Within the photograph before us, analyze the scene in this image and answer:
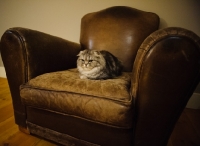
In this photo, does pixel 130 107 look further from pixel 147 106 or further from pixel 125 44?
pixel 125 44

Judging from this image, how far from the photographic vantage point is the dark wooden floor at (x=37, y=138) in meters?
0.76

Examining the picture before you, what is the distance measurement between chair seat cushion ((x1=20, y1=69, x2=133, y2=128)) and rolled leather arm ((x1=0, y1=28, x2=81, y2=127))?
3.8 inches

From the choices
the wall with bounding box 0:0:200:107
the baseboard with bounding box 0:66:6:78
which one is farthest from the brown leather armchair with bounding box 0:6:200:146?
the baseboard with bounding box 0:66:6:78

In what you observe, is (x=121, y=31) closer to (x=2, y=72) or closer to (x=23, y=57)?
(x=23, y=57)

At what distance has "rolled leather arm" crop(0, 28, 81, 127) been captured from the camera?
0.67 meters

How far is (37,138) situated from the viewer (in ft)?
2.60

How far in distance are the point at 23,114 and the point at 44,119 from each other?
0.17 meters

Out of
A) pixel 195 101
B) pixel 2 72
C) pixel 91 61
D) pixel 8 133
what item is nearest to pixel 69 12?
pixel 91 61

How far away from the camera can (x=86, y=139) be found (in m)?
0.64

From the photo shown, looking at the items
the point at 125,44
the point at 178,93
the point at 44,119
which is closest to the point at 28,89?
the point at 44,119

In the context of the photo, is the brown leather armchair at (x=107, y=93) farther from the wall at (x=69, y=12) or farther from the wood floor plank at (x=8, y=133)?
the wall at (x=69, y=12)

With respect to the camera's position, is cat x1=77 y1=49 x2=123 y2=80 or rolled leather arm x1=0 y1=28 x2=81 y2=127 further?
cat x1=77 y1=49 x2=123 y2=80

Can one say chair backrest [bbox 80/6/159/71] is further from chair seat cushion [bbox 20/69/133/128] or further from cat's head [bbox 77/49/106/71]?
chair seat cushion [bbox 20/69/133/128]

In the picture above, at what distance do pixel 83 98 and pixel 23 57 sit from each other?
0.42 metres
